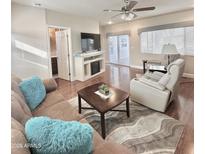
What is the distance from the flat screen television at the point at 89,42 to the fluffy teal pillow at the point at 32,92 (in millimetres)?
4134

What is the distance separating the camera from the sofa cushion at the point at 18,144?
742 millimetres

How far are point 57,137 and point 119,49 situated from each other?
8.78 m

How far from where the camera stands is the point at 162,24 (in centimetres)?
662

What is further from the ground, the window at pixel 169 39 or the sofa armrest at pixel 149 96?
the window at pixel 169 39

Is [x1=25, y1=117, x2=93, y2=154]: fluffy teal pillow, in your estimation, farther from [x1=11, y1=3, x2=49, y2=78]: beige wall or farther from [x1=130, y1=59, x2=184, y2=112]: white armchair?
[x1=11, y1=3, x2=49, y2=78]: beige wall

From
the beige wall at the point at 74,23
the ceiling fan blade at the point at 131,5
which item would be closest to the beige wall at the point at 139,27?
the beige wall at the point at 74,23

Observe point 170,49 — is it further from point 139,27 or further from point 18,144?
point 18,144

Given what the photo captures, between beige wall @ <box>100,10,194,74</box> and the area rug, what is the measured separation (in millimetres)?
3807

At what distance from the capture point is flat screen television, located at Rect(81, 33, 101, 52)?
6.35 metres

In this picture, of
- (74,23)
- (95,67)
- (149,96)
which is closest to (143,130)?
(149,96)

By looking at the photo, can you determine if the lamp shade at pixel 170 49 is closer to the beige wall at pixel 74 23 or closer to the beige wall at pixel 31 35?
the beige wall at pixel 74 23
